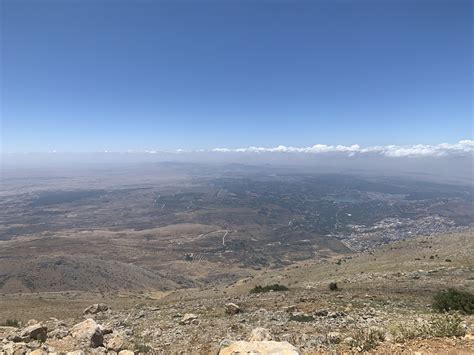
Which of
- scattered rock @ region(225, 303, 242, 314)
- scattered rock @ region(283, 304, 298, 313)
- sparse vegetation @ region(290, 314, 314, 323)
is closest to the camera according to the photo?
sparse vegetation @ region(290, 314, 314, 323)

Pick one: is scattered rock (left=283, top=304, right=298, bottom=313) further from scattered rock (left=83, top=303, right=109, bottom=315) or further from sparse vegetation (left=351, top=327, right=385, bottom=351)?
scattered rock (left=83, top=303, right=109, bottom=315)

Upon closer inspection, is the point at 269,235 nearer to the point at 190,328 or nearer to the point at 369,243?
the point at 369,243

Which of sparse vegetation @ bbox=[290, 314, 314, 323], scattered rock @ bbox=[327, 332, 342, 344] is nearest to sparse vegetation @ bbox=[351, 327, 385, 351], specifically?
scattered rock @ bbox=[327, 332, 342, 344]

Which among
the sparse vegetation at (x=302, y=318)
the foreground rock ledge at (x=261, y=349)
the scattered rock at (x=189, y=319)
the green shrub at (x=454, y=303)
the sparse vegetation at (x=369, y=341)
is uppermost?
the foreground rock ledge at (x=261, y=349)

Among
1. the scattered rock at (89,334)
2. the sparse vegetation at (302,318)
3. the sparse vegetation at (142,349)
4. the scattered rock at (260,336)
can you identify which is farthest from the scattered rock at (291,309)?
the scattered rock at (89,334)

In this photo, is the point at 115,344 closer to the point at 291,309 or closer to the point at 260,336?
the point at 260,336

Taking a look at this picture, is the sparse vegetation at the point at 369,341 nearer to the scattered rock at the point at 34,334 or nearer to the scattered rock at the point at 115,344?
the scattered rock at the point at 115,344
